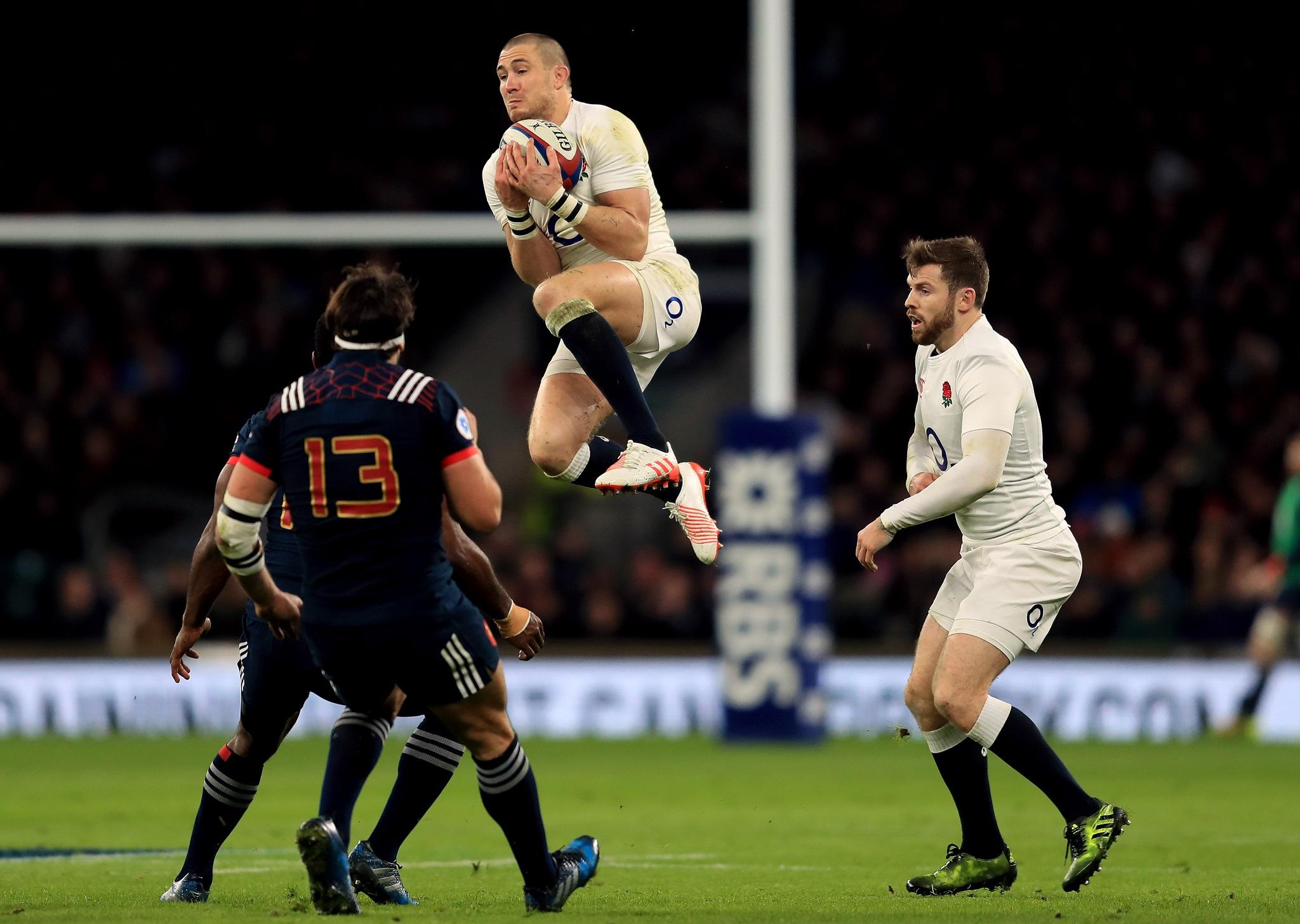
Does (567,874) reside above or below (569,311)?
below

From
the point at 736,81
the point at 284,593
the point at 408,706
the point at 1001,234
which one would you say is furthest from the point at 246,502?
the point at 736,81

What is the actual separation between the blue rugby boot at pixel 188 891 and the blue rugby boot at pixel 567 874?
3.73 feet

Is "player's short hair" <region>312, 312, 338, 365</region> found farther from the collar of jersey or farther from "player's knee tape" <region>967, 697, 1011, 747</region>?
"player's knee tape" <region>967, 697, 1011, 747</region>

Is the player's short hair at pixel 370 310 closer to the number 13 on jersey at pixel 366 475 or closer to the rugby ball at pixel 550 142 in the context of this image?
the number 13 on jersey at pixel 366 475

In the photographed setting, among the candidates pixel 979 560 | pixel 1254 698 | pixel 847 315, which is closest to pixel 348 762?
pixel 979 560

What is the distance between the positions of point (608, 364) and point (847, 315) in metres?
12.9

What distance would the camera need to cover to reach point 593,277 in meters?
7.59

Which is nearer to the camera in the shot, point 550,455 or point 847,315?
point 550,455

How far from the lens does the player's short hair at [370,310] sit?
633 centimetres

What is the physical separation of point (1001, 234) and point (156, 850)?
13.1 m

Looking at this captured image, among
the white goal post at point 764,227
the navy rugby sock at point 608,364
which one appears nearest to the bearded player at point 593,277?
the navy rugby sock at point 608,364

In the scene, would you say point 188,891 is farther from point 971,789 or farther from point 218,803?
point 971,789

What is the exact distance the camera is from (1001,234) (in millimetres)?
20531

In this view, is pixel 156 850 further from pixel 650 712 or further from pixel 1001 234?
pixel 1001 234
